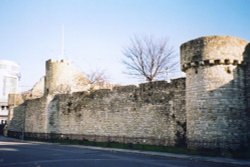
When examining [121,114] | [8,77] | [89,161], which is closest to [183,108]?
[121,114]

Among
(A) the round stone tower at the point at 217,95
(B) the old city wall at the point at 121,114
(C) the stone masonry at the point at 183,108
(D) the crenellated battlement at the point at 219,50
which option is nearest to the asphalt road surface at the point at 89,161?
(A) the round stone tower at the point at 217,95

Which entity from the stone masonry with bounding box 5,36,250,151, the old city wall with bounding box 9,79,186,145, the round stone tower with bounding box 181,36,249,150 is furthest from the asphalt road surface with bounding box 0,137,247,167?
the old city wall with bounding box 9,79,186,145

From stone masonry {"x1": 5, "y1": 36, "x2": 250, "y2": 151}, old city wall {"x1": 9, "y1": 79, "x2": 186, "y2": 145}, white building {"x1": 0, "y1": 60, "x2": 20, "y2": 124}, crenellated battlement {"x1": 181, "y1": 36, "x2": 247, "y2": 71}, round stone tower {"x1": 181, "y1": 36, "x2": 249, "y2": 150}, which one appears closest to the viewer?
round stone tower {"x1": 181, "y1": 36, "x2": 249, "y2": 150}

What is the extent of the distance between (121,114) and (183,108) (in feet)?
19.0

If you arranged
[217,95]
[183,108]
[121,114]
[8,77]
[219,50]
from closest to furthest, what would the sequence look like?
[217,95], [219,50], [183,108], [121,114], [8,77]

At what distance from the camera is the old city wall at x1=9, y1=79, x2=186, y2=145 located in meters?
A: 22.9

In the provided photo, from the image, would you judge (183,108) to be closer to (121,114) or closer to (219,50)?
(219,50)

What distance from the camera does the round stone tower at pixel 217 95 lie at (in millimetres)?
18891

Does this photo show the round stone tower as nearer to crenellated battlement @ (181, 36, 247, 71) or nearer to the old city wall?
crenellated battlement @ (181, 36, 247, 71)

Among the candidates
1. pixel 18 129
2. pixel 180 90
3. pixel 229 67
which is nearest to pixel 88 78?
pixel 18 129

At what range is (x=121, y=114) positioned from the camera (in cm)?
2656

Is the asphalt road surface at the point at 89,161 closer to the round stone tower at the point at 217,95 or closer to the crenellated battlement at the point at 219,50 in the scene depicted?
the round stone tower at the point at 217,95

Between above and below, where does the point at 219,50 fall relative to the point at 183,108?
above

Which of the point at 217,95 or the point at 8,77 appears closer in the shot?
the point at 217,95
